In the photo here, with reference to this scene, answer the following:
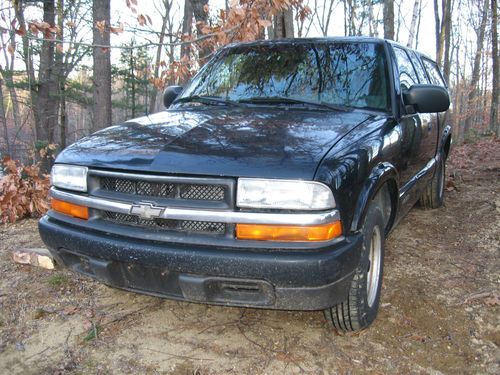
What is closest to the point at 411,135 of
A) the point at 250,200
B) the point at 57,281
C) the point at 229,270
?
the point at 250,200

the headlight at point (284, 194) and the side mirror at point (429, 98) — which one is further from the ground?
the side mirror at point (429, 98)

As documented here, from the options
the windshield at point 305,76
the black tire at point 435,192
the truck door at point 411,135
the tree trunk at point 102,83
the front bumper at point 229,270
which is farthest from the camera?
the tree trunk at point 102,83

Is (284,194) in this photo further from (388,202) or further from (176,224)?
(388,202)

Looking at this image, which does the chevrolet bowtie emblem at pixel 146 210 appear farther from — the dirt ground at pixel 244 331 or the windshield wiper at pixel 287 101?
the windshield wiper at pixel 287 101

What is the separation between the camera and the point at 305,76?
3217 mm

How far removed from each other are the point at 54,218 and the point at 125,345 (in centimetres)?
86

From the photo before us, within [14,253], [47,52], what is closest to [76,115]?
[47,52]

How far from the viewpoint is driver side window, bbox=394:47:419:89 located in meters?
3.48

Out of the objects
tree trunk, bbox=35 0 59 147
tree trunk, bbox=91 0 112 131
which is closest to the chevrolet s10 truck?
tree trunk, bbox=91 0 112 131

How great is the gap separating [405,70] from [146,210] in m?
2.66

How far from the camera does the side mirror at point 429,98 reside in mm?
2994

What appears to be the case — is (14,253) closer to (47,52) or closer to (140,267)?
(140,267)

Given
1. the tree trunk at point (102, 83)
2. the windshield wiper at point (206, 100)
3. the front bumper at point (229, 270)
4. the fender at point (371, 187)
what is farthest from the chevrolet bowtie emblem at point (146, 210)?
the tree trunk at point (102, 83)

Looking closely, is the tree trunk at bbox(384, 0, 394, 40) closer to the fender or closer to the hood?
the hood
